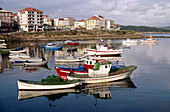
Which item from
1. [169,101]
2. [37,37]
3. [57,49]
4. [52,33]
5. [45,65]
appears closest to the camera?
[169,101]

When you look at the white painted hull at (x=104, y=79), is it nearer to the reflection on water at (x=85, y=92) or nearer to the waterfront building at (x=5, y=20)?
the reflection on water at (x=85, y=92)

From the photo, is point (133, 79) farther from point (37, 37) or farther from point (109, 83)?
point (37, 37)

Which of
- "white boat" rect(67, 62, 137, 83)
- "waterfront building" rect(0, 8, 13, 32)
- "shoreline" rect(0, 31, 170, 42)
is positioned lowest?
"white boat" rect(67, 62, 137, 83)

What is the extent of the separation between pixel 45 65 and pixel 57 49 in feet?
97.8

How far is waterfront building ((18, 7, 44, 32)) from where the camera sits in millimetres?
121625

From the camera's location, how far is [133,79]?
3023cm

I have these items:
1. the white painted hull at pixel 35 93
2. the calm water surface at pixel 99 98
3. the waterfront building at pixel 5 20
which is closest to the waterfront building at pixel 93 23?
the waterfront building at pixel 5 20

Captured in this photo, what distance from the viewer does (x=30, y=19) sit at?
12275 cm

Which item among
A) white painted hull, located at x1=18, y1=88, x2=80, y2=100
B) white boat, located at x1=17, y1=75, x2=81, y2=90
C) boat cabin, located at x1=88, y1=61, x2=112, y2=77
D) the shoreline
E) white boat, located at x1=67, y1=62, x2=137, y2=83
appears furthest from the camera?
the shoreline

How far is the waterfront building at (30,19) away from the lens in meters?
122

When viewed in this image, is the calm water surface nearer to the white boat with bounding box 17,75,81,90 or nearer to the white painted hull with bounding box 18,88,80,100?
the white painted hull with bounding box 18,88,80,100

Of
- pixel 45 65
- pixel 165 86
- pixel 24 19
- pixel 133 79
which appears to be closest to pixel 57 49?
pixel 45 65

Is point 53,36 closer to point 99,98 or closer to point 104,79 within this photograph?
point 104,79

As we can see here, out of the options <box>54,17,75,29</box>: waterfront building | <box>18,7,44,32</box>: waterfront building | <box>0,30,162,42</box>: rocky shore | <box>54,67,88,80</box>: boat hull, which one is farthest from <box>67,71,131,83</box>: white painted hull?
<box>54,17,75,29</box>: waterfront building
